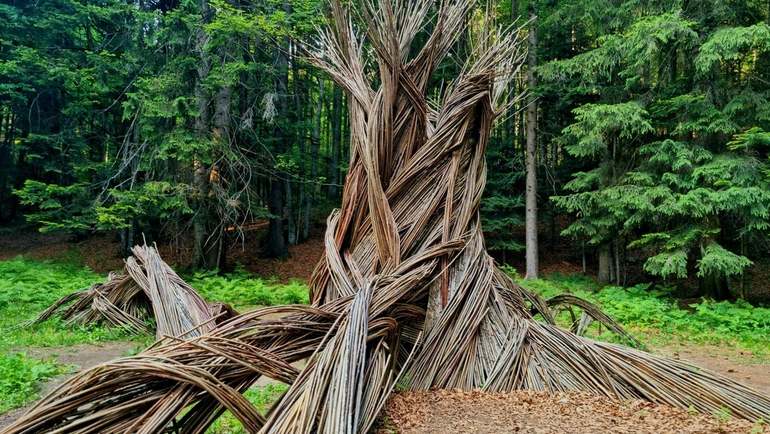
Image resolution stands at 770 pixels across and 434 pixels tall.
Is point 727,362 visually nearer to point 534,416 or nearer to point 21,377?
point 534,416

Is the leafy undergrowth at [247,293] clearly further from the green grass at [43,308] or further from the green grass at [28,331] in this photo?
the green grass at [28,331]

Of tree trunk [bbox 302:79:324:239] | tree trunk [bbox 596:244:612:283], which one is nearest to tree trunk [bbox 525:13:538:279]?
tree trunk [bbox 596:244:612:283]

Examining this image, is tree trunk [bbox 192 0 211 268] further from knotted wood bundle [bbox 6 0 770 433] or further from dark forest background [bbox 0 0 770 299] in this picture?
knotted wood bundle [bbox 6 0 770 433]

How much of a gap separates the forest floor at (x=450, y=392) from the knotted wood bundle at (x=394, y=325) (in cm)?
15

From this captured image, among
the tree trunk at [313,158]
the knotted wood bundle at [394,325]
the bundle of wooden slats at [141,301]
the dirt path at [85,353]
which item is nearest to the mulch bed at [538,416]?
the knotted wood bundle at [394,325]

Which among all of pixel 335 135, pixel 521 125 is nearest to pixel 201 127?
pixel 335 135

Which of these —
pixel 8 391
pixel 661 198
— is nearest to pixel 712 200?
pixel 661 198

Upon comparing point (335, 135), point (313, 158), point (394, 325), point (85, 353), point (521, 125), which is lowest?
point (85, 353)

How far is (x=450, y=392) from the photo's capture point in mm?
1990

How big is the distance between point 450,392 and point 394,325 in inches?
15.3

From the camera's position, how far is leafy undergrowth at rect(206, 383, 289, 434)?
223 cm

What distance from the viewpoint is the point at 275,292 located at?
25.8ft

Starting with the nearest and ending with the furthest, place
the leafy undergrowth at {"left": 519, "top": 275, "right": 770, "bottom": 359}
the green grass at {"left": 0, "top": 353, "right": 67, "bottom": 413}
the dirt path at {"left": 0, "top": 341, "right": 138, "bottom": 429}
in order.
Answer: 1. the green grass at {"left": 0, "top": 353, "right": 67, "bottom": 413}
2. the dirt path at {"left": 0, "top": 341, "right": 138, "bottom": 429}
3. the leafy undergrowth at {"left": 519, "top": 275, "right": 770, "bottom": 359}

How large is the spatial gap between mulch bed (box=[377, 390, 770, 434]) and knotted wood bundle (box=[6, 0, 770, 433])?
105 millimetres
